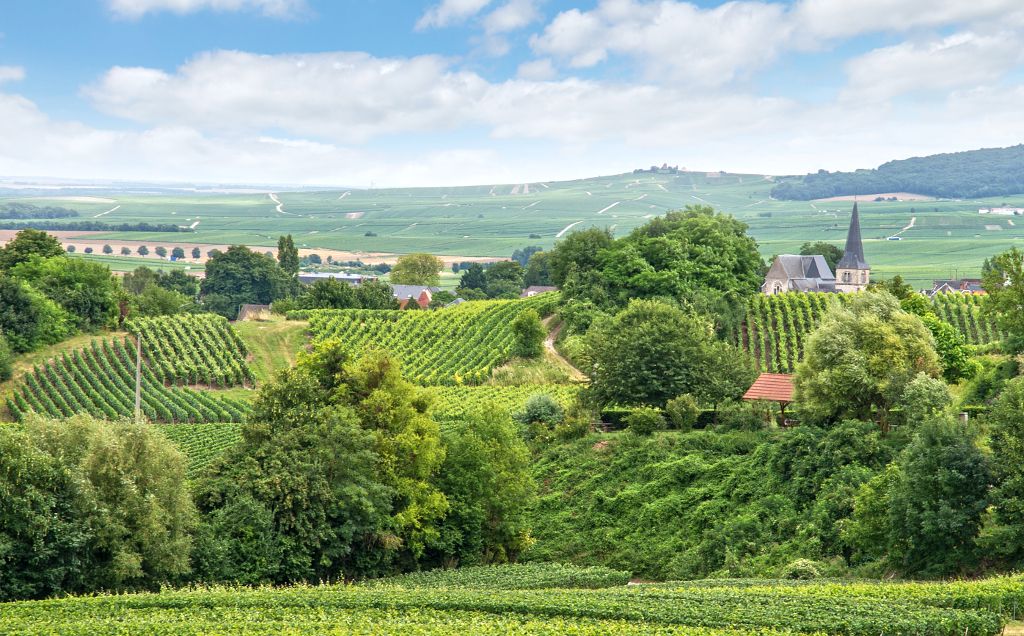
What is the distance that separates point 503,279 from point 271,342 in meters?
63.3

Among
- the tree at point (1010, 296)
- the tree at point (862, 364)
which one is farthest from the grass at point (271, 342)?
the tree at point (1010, 296)

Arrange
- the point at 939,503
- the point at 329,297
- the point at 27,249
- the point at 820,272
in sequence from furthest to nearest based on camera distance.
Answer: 1. the point at 820,272
2. the point at 329,297
3. the point at 27,249
4. the point at 939,503

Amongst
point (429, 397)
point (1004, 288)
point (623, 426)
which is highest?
point (1004, 288)

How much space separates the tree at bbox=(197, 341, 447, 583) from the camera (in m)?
31.8

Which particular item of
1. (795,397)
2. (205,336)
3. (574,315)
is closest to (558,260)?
(574,315)

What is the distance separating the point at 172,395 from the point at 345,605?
3943cm

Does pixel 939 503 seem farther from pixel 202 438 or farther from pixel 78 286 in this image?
pixel 78 286

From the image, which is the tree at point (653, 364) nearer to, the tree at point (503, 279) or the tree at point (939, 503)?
the tree at point (939, 503)

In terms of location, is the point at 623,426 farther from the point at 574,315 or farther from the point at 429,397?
the point at 574,315

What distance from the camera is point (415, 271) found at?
14250 centimetres

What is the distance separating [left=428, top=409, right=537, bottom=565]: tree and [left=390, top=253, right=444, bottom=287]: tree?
10361 centimetres

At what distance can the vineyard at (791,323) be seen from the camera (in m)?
65.4

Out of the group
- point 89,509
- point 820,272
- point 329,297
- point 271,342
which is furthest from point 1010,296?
point 820,272

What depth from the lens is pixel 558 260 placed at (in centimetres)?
7606
